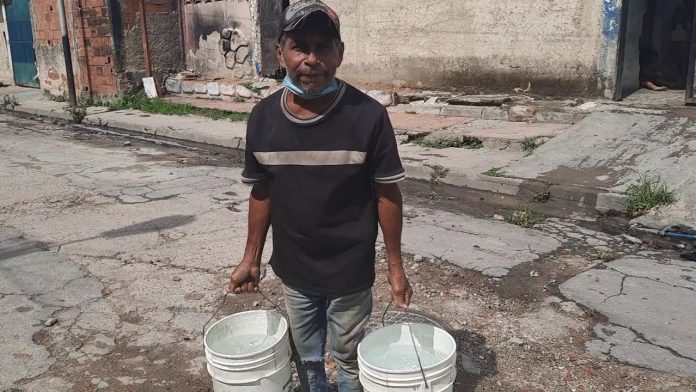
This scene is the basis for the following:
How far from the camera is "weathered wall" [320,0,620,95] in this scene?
8.69 m

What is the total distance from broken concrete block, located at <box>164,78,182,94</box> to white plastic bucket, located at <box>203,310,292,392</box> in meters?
13.0

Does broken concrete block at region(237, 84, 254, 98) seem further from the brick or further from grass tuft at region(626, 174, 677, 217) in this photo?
grass tuft at region(626, 174, 677, 217)

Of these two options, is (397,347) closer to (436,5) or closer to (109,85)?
(436,5)

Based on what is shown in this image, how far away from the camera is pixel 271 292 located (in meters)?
4.01

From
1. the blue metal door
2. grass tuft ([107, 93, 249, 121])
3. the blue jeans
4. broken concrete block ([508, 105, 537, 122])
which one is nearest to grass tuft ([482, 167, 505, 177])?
broken concrete block ([508, 105, 537, 122])

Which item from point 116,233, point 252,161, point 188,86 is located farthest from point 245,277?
point 188,86

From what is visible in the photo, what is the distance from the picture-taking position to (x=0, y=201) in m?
6.33

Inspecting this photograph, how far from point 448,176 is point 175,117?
723 centimetres

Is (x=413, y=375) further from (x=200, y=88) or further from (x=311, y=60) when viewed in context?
(x=200, y=88)

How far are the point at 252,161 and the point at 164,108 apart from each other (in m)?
11.3

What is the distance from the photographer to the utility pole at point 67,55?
44.6 ft

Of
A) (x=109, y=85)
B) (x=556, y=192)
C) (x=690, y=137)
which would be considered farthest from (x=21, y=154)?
(x=690, y=137)

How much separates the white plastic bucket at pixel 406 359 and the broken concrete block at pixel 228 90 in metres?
11.6

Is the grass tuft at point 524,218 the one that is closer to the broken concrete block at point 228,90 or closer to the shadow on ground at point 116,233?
the shadow on ground at point 116,233
